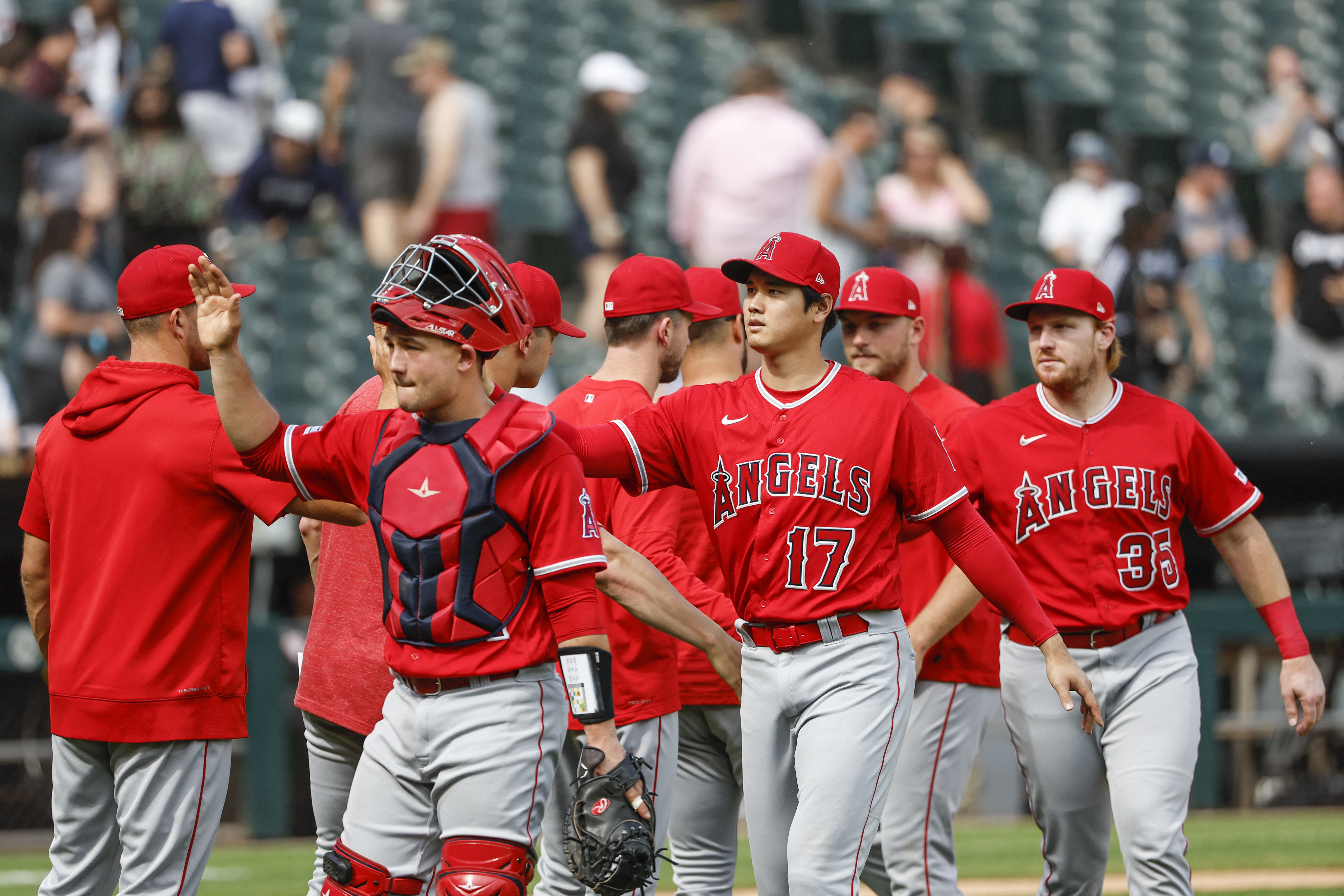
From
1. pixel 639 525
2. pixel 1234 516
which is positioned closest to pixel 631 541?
pixel 639 525

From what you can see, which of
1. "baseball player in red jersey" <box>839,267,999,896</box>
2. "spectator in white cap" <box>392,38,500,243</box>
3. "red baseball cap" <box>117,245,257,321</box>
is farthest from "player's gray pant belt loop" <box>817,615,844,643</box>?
"spectator in white cap" <box>392,38,500,243</box>

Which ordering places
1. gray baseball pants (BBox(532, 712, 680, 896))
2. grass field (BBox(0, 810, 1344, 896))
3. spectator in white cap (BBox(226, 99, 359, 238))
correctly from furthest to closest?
spectator in white cap (BBox(226, 99, 359, 238)) < grass field (BBox(0, 810, 1344, 896)) < gray baseball pants (BBox(532, 712, 680, 896))

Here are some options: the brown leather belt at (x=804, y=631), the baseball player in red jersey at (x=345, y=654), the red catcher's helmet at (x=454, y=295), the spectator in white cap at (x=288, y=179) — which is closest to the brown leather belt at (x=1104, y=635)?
the brown leather belt at (x=804, y=631)

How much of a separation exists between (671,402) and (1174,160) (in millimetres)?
11079

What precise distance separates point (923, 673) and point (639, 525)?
1080mm

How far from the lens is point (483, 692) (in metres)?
3.38

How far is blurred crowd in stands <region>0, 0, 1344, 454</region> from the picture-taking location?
973 centimetres

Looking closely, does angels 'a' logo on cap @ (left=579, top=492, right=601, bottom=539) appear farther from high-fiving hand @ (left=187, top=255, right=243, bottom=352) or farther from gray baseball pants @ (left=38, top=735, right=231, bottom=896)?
gray baseball pants @ (left=38, top=735, right=231, bottom=896)

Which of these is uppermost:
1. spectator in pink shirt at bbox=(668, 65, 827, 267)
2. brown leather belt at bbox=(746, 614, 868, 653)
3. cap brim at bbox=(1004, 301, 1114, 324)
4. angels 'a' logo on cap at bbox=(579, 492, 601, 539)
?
spectator in pink shirt at bbox=(668, 65, 827, 267)

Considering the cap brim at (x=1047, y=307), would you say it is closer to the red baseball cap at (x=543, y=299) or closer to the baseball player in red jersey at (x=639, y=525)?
the baseball player in red jersey at (x=639, y=525)

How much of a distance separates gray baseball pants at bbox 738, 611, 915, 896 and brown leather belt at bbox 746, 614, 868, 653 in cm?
1

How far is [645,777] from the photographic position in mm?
4234

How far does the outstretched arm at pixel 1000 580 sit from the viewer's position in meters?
4.07

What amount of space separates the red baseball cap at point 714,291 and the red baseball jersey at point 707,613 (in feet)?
1.96
